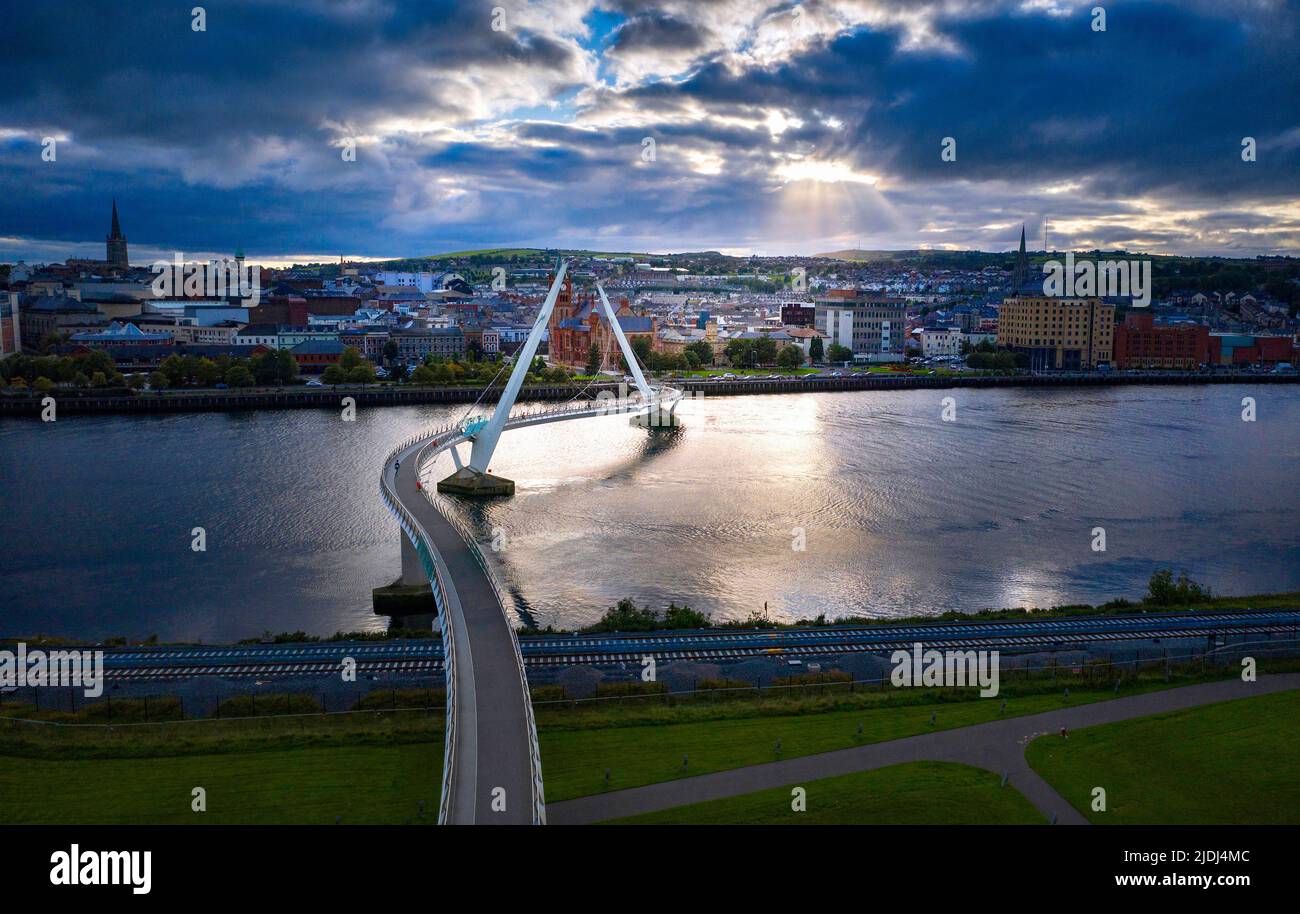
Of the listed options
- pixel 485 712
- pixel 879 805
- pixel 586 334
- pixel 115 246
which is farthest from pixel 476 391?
pixel 115 246

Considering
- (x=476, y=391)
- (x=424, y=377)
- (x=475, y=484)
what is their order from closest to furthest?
(x=475, y=484) < (x=476, y=391) < (x=424, y=377)

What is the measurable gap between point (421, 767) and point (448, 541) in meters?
6.49

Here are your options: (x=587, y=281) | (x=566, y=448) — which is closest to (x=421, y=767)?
(x=566, y=448)

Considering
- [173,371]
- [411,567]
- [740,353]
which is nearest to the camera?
[411,567]

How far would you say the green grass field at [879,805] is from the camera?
8.44 meters

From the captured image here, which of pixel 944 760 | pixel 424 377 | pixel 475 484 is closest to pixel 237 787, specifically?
pixel 944 760

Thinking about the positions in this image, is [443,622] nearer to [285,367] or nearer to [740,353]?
[285,367]

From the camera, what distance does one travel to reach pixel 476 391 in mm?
51375

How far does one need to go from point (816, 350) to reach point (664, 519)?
50.6 meters

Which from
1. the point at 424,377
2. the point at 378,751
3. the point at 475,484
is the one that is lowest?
the point at 378,751

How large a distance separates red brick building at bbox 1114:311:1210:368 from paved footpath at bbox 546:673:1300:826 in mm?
66482

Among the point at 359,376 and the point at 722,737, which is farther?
the point at 359,376

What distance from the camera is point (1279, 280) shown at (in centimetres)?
10338

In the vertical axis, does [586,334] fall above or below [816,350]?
above
